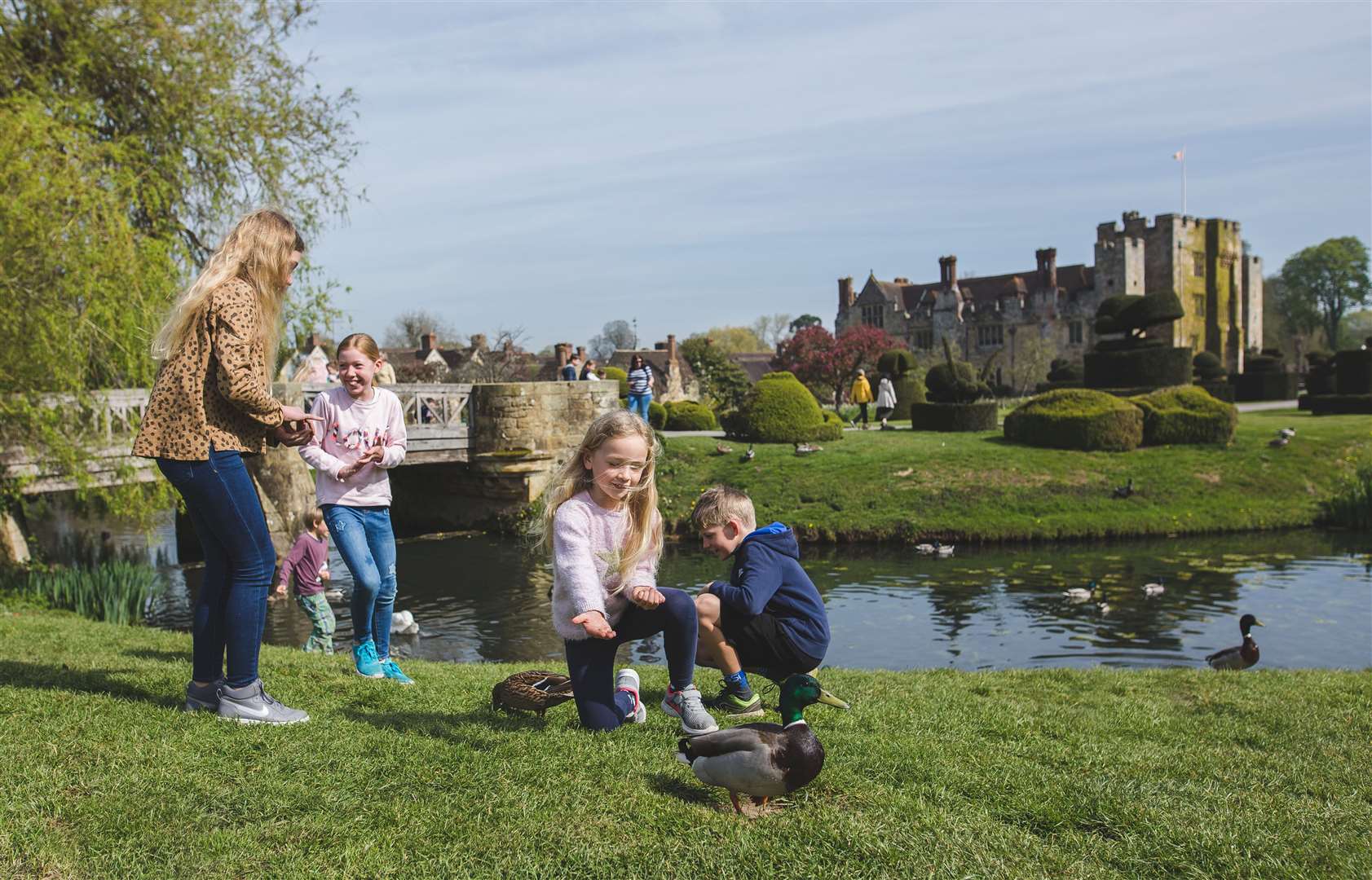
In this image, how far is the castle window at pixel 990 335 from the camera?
62750 millimetres

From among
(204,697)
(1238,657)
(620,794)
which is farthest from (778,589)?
(1238,657)

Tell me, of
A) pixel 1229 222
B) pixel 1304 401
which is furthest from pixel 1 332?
pixel 1229 222

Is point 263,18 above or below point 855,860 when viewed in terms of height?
above

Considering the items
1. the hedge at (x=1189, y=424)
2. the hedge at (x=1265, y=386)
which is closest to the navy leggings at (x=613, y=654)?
the hedge at (x=1189, y=424)

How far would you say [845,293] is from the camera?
73.9 meters

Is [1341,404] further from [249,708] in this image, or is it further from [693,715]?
[249,708]

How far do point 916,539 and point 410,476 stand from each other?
11.4 m

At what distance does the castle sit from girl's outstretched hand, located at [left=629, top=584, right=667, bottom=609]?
5031 centimetres

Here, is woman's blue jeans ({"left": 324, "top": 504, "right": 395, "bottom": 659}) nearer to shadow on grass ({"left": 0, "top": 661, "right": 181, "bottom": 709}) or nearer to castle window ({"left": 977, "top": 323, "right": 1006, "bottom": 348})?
shadow on grass ({"left": 0, "top": 661, "right": 181, "bottom": 709})

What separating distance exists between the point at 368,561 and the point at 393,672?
0.68m

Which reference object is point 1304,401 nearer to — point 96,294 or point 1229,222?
point 1229,222

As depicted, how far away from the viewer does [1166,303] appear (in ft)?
102

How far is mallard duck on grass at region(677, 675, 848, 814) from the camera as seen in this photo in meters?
3.30

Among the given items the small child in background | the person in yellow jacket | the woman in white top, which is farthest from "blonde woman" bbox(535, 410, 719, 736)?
the woman in white top
